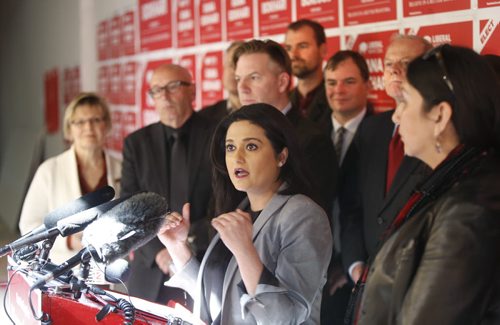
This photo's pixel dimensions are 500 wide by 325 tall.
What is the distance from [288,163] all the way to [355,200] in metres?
1.11

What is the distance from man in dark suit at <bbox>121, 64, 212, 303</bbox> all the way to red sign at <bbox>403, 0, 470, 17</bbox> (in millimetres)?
1093

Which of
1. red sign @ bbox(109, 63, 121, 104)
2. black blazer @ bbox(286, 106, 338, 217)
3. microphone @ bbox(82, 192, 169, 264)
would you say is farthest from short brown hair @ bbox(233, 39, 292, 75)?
red sign @ bbox(109, 63, 121, 104)

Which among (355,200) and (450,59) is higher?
(450,59)

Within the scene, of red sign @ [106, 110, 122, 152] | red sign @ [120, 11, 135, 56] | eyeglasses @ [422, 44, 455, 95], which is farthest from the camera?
red sign @ [106, 110, 122, 152]

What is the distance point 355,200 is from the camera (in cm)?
334

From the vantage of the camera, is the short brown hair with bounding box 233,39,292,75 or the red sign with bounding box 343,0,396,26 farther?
the red sign with bounding box 343,0,396,26

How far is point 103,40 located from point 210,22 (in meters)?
2.98

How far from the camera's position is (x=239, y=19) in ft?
16.9

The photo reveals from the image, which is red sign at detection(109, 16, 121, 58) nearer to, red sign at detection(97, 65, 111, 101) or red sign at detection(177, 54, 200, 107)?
red sign at detection(97, 65, 111, 101)

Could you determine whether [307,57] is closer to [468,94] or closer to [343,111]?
[343,111]

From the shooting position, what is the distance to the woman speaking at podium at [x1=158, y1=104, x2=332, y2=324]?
1.97 m

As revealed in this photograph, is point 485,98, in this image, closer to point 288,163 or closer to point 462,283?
point 462,283

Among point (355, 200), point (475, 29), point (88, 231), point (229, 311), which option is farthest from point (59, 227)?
point (475, 29)

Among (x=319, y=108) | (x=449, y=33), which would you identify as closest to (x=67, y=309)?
(x=449, y=33)
